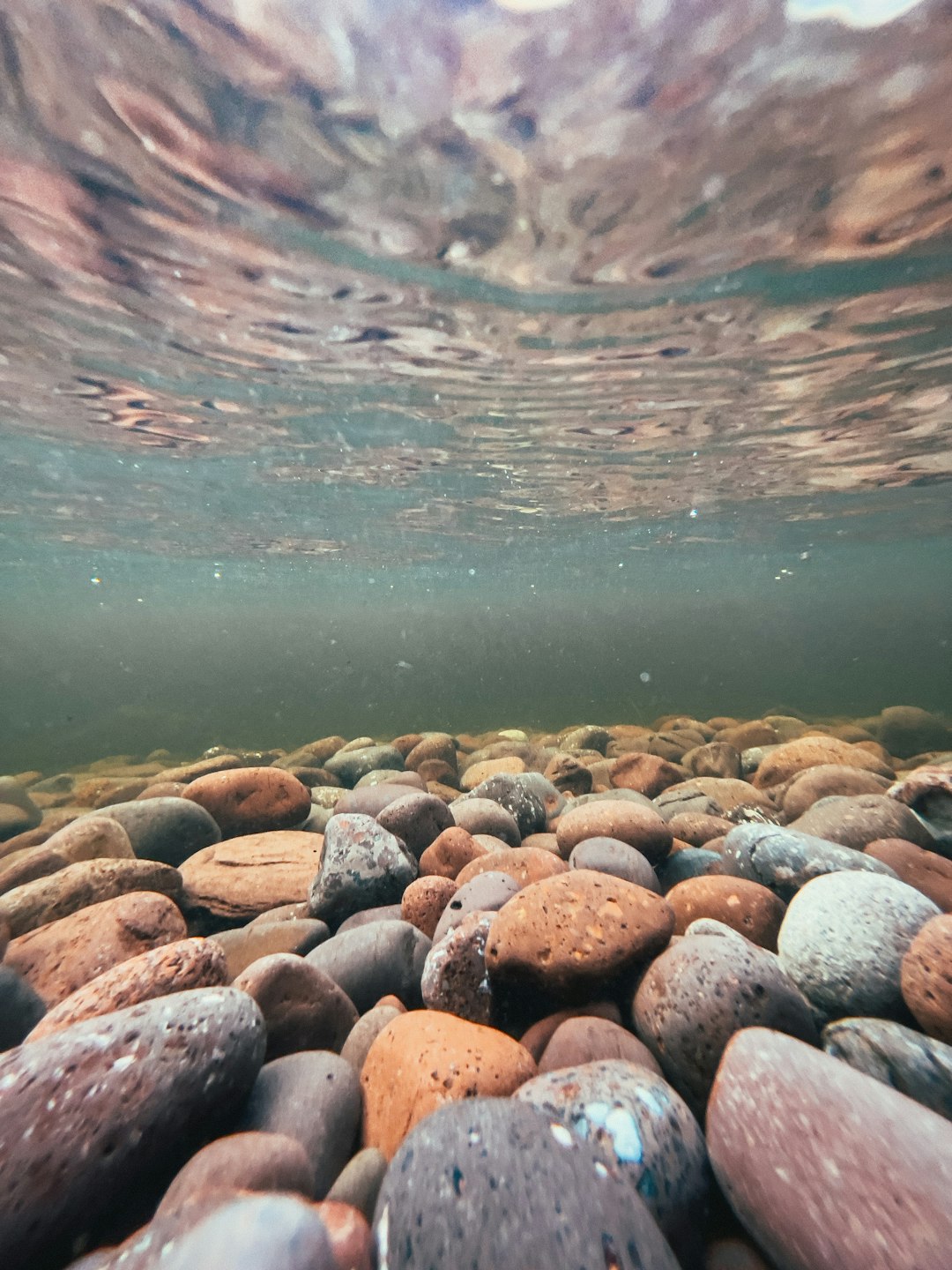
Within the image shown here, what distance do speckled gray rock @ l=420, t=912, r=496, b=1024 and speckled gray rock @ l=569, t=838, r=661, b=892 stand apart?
1088 millimetres

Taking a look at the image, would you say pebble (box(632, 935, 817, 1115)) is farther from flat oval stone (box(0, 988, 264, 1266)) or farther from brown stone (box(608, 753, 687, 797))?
brown stone (box(608, 753, 687, 797))

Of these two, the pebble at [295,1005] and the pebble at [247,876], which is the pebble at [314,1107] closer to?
the pebble at [295,1005]

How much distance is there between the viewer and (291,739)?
30812mm

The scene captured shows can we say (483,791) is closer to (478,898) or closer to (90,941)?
(478,898)

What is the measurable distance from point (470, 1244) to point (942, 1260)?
50.8 inches

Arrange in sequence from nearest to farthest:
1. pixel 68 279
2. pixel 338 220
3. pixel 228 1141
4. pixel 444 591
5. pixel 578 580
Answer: pixel 228 1141, pixel 338 220, pixel 68 279, pixel 578 580, pixel 444 591

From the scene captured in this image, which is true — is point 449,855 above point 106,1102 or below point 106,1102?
below

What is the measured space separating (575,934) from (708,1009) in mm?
668

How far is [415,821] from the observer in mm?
5027

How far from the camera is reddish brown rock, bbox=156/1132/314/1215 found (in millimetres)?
1852

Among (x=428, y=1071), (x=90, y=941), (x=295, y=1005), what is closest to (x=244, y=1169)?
(x=428, y=1071)

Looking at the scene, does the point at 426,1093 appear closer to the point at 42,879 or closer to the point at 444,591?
the point at 42,879

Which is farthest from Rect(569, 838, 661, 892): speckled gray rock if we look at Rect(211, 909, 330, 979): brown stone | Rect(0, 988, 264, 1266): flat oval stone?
Rect(0, 988, 264, 1266): flat oval stone

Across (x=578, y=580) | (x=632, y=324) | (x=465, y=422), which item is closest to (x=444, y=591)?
(x=578, y=580)
